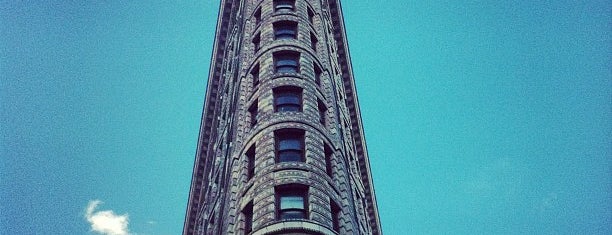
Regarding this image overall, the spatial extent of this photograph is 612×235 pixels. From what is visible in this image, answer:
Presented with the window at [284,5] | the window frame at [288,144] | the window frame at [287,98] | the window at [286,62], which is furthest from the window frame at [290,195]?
the window at [284,5]

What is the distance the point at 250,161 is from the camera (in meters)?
32.0

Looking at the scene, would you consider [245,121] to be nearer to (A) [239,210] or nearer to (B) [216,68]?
(A) [239,210]

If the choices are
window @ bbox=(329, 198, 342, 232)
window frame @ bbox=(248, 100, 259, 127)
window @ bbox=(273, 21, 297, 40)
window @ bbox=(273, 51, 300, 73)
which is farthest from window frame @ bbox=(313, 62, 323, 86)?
window @ bbox=(329, 198, 342, 232)

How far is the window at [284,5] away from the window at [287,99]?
10.3 m

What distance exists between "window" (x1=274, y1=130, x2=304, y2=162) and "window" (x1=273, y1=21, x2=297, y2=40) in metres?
10.3

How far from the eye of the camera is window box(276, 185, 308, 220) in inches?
1062

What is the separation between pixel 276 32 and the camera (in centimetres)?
4103

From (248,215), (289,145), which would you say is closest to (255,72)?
(289,145)

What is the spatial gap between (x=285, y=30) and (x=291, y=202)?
16174 millimetres

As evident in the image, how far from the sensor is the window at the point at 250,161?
3097 cm

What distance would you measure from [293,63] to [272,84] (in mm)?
3063

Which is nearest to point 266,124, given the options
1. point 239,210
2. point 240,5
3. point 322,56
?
point 239,210

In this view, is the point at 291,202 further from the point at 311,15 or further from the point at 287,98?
the point at 311,15

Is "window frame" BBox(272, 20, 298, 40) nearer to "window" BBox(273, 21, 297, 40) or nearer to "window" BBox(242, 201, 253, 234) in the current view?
"window" BBox(273, 21, 297, 40)
